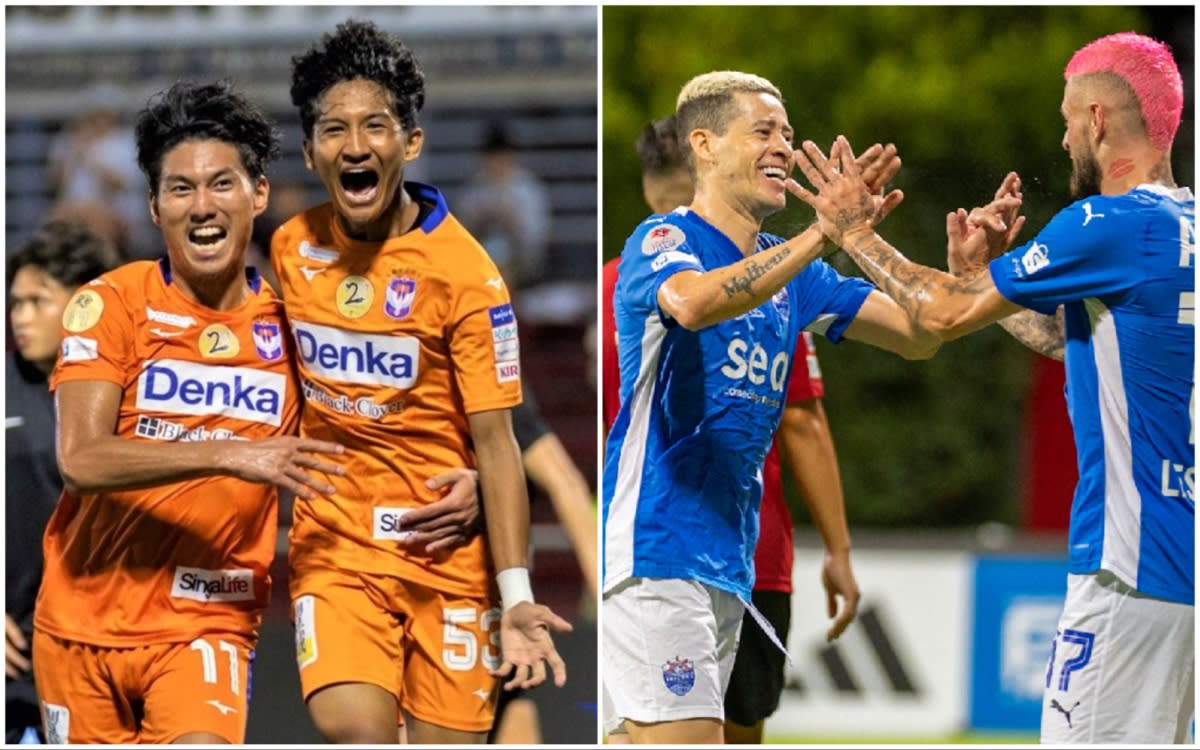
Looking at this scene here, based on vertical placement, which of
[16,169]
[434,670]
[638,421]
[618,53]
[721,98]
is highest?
[618,53]

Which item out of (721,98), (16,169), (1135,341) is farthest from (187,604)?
(16,169)

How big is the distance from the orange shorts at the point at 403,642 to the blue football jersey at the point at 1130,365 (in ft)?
4.73

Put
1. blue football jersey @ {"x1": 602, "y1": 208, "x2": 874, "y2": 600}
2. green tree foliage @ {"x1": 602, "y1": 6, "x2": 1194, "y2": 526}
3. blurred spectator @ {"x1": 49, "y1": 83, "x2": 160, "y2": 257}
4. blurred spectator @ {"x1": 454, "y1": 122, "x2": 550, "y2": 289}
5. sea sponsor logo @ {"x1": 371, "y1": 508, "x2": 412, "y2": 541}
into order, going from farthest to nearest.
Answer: green tree foliage @ {"x1": 602, "y1": 6, "x2": 1194, "y2": 526}
blurred spectator @ {"x1": 454, "y1": 122, "x2": 550, "y2": 289}
blurred spectator @ {"x1": 49, "y1": 83, "x2": 160, "y2": 257}
sea sponsor logo @ {"x1": 371, "y1": 508, "x2": 412, "y2": 541}
blue football jersey @ {"x1": 602, "y1": 208, "x2": 874, "y2": 600}

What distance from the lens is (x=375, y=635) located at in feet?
13.6

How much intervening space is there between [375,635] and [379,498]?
33cm

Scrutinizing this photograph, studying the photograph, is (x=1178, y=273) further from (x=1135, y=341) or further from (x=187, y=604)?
(x=187, y=604)

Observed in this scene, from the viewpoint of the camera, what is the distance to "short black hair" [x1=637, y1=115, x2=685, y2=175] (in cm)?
489

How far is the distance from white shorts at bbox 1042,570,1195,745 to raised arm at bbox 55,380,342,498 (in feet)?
5.64

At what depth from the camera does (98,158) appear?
24.5 ft

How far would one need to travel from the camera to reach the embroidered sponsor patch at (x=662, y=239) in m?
3.96

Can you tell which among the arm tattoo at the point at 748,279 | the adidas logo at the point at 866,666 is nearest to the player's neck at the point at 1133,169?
the arm tattoo at the point at 748,279

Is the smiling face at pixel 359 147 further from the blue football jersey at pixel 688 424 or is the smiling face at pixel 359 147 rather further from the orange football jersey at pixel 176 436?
the blue football jersey at pixel 688 424

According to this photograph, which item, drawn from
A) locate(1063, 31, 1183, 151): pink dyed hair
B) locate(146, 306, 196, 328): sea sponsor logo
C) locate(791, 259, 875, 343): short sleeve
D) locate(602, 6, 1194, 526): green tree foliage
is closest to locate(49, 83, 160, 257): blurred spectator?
locate(602, 6, 1194, 526): green tree foliage

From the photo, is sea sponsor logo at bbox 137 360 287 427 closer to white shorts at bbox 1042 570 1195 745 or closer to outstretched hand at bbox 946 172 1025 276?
outstretched hand at bbox 946 172 1025 276
